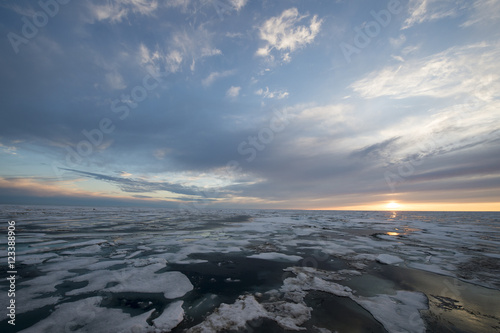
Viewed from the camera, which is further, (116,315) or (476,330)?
(116,315)

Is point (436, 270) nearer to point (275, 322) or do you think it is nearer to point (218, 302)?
point (275, 322)

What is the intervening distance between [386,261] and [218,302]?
621 centimetres

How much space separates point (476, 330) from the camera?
308cm

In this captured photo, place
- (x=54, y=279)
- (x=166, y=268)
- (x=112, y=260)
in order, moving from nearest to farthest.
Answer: (x=54, y=279)
(x=166, y=268)
(x=112, y=260)

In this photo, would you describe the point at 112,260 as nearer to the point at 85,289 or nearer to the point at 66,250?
the point at 85,289

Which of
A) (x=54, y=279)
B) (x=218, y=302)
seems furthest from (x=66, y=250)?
(x=218, y=302)

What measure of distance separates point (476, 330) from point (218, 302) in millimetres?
4225

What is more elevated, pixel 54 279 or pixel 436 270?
pixel 54 279

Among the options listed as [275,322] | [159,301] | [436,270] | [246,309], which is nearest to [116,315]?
[159,301]

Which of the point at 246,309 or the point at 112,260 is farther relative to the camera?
the point at 112,260

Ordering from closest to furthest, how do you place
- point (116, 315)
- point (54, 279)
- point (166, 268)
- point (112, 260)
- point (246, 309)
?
point (116, 315) < point (246, 309) < point (54, 279) < point (166, 268) < point (112, 260)

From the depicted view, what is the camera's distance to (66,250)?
7602mm

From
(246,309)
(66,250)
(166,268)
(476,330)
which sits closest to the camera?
(476,330)

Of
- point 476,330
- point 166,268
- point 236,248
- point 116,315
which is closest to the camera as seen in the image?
point 476,330
